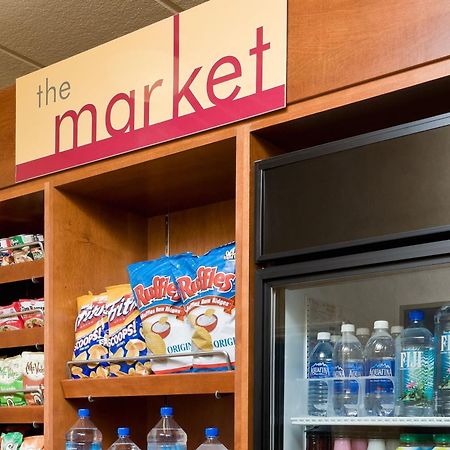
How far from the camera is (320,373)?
204 cm

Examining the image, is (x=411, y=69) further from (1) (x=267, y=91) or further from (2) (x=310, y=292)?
(2) (x=310, y=292)

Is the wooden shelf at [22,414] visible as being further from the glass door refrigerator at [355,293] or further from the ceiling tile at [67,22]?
the ceiling tile at [67,22]

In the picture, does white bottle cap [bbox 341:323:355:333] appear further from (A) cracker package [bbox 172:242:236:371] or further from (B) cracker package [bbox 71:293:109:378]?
(B) cracker package [bbox 71:293:109:378]

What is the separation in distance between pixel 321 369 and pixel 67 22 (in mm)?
1695

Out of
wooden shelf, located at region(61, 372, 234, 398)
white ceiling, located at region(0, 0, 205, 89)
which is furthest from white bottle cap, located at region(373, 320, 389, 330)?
white ceiling, located at region(0, 0, 205, 89)

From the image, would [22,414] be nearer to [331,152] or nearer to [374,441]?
[374,441]

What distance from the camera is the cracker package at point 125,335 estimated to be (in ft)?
8.14

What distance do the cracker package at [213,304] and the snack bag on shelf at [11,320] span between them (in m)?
0.74

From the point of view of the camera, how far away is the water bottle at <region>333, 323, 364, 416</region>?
198 cm

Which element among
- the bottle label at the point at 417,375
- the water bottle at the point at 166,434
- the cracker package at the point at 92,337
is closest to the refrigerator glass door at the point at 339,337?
the bottle label at the point at 417,375

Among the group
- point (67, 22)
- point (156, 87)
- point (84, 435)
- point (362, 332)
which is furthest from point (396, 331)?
point (67, 22)

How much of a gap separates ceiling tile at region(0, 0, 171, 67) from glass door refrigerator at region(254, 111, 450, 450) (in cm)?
114

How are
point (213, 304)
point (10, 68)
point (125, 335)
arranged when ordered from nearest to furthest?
1. point (213, 304)
2. point (125, 335)
3. point (10, 68)

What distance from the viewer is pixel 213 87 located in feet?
7.20
